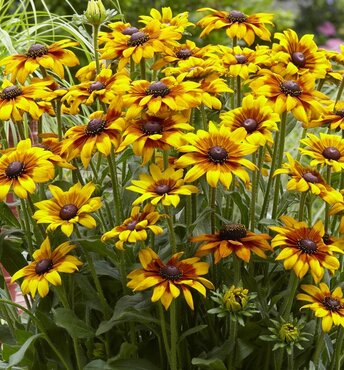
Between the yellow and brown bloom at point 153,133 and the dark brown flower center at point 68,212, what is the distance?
0.09 m

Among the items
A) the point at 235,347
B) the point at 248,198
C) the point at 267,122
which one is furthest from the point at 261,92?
the point at 235,347

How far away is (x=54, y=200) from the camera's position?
0.85 m

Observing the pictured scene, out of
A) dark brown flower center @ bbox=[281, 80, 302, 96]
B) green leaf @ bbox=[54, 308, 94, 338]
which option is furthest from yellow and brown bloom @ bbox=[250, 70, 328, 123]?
green leaf @ bbox=[54, 308, 94, 338]

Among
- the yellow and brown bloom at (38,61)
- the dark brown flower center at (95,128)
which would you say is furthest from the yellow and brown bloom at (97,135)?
the yellow and brown bloom at (38,61)

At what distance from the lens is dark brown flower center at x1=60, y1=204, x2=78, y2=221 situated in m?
0.81

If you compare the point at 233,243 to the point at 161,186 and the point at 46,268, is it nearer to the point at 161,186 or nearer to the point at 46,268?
the point at 161,186

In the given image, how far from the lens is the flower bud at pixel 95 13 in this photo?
0.94m

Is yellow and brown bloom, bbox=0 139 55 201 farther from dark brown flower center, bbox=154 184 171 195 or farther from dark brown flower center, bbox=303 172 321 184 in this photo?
dark brown flower center, bbox=303 172 321 184

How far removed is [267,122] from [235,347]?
0.26m

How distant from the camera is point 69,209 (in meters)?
0.82

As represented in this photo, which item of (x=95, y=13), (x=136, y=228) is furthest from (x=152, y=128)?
(x=95, y=13)

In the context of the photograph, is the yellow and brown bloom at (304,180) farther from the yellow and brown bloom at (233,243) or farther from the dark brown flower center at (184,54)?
the dark brown flower center at (184,54)

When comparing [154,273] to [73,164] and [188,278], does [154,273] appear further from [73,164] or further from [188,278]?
[73,164]

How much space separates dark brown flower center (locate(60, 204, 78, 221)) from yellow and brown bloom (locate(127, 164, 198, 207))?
2.6 inches
